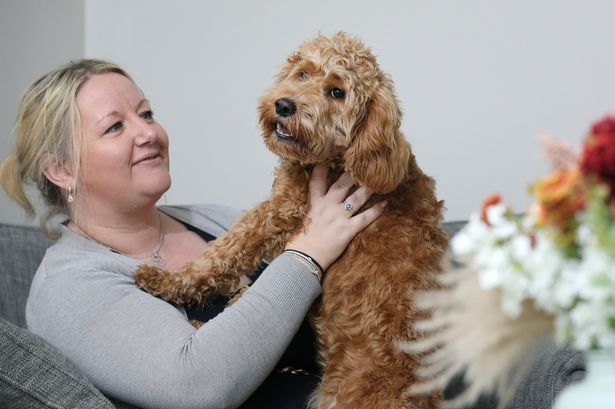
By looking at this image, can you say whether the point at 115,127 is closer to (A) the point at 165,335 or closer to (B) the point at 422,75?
(A) the point at 165,335

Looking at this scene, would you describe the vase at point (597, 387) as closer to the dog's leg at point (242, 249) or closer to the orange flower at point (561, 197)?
the orange flower at point (561, 197)

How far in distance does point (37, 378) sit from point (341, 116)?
2.96 ft

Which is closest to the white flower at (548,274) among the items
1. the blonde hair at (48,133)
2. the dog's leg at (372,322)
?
the dog's leg at (372,322)

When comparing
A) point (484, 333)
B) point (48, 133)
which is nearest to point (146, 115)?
point (48, 133)

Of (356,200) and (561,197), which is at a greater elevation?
(561,197)

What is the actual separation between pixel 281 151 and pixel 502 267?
106 cm

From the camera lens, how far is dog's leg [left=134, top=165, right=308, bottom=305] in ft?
5.98

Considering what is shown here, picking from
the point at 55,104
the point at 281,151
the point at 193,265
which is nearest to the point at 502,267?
the point at 281,151

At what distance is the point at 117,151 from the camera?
2.00 metres

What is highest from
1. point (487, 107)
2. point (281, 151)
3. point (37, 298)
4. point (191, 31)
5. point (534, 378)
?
point (191, 31)

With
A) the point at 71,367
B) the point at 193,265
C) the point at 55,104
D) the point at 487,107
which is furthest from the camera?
the point at 487,107

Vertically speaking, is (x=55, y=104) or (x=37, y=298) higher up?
(x=55, y=104)

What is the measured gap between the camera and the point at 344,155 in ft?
5.79

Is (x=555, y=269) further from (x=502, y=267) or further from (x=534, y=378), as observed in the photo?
(x=534, y=378)
